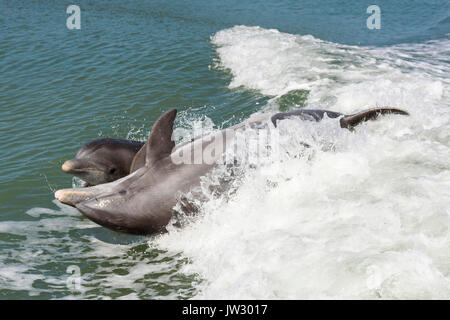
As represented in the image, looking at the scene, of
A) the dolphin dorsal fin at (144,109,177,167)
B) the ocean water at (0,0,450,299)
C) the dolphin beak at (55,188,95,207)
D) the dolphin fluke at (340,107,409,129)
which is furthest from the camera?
the dolphin fluke at (340,107,409,129)

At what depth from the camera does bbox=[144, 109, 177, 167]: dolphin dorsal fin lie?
26.6ft

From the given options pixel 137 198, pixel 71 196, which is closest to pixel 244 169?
pixel 137 198

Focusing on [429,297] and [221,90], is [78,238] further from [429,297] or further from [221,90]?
[221,90]

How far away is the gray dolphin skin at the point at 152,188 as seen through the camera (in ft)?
25.0

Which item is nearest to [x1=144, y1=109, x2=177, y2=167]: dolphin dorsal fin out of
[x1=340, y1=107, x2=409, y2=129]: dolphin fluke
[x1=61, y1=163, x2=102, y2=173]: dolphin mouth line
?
[x1=61, y1=163, x2=102, y2=173]: dolphin mouth line

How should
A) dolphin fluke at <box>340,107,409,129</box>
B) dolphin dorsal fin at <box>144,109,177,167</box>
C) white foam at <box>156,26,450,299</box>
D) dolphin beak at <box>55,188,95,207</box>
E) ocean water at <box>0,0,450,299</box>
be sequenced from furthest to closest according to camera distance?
dolphin fluke at <box>340,107,409,129</box> < dolphin dorsal fin at <box>144,109,177,167</box> < dolphin beak at <box>55,188,95,207</box> < ocean water at <box>0,0,450,299</box> < white foam at <box>156,26,450,299</box>

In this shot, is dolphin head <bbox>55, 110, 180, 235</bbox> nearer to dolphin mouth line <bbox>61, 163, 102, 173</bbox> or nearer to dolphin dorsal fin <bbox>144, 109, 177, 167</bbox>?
dolphin dorsal fin <bbox>144, 109, 177, 167</bbox>

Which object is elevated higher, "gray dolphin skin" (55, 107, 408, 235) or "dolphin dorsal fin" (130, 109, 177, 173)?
"dolphin dorsal fin" (130, 109, 177, 173)

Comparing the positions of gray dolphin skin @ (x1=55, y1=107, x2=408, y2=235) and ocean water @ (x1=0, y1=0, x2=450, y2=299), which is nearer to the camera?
→ ocean water @ (x1=0, y1=0, x2=450, y2=299)

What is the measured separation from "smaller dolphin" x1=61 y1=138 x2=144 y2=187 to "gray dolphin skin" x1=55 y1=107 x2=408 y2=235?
0.54 meters

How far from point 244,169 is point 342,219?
179 cm

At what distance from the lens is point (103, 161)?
29.1 feet

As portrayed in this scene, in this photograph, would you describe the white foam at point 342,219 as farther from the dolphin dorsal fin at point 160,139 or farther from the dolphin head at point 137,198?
the dolphin dorsal fin at point 160,139

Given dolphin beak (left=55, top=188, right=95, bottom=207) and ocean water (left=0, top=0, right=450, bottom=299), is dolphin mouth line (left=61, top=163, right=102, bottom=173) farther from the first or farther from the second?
dolphin beak (left=55, top=188, right=95, bottom=207)
